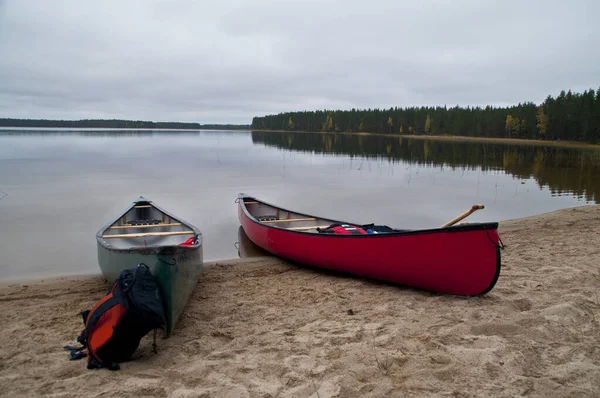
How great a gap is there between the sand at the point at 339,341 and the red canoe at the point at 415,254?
8.8 inches

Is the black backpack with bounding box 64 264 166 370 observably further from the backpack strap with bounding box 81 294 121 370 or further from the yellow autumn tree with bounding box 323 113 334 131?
the yellow autumn tree with bounding box 323 113 334 131

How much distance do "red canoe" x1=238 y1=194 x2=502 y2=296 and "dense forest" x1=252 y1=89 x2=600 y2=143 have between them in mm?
64837

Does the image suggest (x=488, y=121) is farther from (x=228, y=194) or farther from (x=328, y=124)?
(x=228, y=194)

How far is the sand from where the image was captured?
10.9 feet

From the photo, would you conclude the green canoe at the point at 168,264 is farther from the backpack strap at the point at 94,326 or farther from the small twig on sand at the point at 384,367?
the small twig on sand at the point at 384,367

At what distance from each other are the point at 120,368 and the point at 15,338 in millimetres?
1603

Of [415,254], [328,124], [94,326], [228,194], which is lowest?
[228,194]

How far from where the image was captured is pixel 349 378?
3.43 metres

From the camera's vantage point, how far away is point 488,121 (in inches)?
3290

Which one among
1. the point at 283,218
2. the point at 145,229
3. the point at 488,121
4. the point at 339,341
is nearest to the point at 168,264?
the point at 339,341

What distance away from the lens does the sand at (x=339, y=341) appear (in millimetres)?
3314

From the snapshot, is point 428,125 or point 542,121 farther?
point 428,125

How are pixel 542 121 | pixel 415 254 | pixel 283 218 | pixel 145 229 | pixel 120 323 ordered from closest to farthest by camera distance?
pixel 120 323 → pixel 415 254 → pixel 145 229 → pixel 283 218 → pixel 542 121

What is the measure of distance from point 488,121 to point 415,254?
8815 cm
